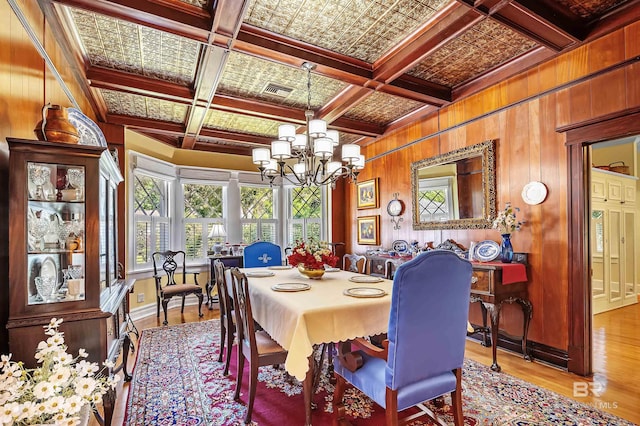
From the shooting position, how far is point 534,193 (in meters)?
3.07

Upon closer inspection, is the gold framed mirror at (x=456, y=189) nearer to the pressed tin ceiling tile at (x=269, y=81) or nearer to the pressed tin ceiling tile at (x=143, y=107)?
the pressed tin ceiling tile at (x=269, y=81)

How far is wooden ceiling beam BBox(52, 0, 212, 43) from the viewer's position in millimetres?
2150

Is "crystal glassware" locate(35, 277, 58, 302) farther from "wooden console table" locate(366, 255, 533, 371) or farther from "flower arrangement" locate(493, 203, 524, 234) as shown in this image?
"flower arrangement" locate(493, 203, 524, 234)

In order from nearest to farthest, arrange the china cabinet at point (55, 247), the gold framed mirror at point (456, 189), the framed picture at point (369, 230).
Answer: the china cabinet at point (55, 247), the gold framed mirror at point (456, 189), the framed picture at point (369, 230)

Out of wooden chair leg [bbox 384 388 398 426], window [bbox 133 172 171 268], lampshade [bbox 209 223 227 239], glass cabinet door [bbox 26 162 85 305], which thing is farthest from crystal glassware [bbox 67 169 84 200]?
lampshade [bbox 209 223 227 239]

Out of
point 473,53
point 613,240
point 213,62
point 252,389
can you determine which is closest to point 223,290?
point 252,389

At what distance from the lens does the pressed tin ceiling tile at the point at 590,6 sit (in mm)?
2393

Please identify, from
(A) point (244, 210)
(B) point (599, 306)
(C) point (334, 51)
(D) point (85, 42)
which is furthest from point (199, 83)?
(B) point (599, 306)

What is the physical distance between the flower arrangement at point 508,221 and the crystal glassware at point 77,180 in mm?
3422

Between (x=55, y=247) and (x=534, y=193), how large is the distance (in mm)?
3755

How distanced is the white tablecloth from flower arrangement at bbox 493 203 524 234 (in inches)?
62.2

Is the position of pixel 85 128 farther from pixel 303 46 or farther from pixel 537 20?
pixel 537 20

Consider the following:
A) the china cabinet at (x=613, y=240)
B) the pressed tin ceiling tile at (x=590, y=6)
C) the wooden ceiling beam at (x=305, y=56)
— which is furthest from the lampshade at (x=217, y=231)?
the china cabinet at (x=613, y=240)

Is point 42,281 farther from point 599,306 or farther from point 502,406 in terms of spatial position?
point 599,306
